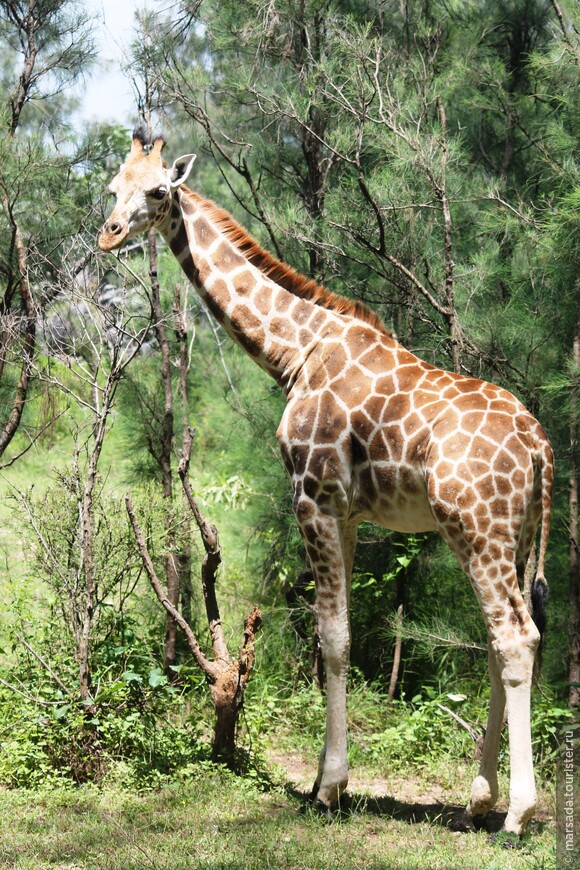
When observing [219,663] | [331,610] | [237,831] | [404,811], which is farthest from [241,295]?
[404,811]

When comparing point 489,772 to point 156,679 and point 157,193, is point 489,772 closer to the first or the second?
point 156,679

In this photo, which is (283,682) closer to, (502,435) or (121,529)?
(121,529)

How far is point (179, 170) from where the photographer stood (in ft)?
19.6

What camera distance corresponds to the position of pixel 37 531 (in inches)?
243

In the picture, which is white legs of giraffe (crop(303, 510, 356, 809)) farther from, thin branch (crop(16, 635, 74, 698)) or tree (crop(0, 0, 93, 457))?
tree (crop(0, 0, 93, 457))

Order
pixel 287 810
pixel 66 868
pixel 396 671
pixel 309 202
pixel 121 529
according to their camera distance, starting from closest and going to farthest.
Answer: pixel 66 868, pixel 287 810, pixel 121 529, pixel 396 671, pixel 309 202

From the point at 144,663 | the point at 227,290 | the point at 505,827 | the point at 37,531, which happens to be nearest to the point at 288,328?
the point at 227,290

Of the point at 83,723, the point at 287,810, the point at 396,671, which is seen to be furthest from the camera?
the point at 396,671

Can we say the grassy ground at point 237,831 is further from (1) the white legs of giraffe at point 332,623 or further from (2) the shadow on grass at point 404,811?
(1) the white legs of giraffe at point 332,623

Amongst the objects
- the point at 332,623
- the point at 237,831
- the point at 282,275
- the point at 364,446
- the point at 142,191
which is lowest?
the point at 237,831

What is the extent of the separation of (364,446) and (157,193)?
1.96 m

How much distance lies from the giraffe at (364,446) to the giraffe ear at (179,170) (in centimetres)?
1

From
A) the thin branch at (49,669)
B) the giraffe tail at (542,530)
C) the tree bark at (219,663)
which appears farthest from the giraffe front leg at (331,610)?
the thin branch at (49,669)

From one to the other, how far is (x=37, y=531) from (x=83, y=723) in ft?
3.96
